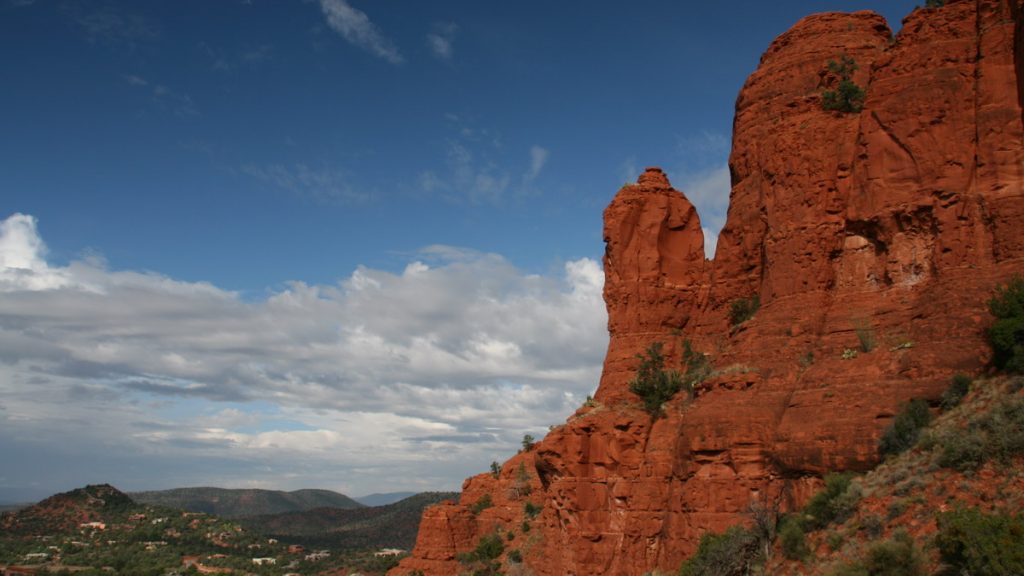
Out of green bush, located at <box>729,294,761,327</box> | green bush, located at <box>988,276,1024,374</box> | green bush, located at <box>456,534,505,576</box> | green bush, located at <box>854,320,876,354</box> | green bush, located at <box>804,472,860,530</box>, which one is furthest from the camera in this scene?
green bush, located at <box>456,534,505,576</box>

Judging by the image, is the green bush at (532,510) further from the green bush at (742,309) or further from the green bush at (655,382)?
the green bush at (742,309)

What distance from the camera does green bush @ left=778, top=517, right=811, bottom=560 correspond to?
25.5 m

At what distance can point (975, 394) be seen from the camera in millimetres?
25297

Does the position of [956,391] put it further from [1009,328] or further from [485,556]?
[485,556]

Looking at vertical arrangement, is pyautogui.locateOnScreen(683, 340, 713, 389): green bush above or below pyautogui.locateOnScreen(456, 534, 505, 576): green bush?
above

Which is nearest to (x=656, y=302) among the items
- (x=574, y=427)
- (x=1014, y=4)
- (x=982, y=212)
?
(x=574, y=427)

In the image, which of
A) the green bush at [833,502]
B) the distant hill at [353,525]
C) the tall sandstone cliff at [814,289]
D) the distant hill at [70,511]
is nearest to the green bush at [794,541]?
the green bush at [833,502]

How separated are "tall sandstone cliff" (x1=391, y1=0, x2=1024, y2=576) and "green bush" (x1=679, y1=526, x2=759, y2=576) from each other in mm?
1344

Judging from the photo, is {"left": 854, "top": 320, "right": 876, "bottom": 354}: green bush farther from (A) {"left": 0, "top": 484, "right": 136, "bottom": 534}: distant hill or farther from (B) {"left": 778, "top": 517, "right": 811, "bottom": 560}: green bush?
(A) {"left": 0, "top": 484, "right": 136, "bottom": 534}: distant hill

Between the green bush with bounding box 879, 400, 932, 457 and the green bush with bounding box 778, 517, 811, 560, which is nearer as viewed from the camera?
the green bush with bounding box 879, 400, 932, 457

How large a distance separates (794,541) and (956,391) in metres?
6.83

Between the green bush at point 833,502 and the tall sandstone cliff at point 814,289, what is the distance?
937 millimetres

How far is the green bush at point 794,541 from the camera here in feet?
83.5

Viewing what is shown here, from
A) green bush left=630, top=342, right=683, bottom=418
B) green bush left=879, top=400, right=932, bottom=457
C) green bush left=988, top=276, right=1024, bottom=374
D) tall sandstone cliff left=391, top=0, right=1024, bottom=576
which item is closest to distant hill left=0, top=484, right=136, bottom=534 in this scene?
tall sandstone cliff left=391, top=0, right=1024, bottom=576
